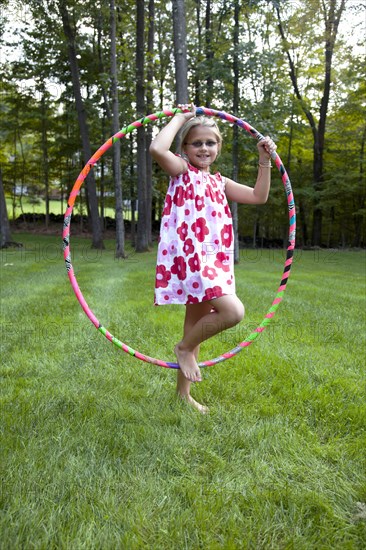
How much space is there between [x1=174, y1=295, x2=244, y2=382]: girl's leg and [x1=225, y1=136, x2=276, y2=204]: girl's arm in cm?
83

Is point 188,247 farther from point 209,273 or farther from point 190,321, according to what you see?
point 190,321

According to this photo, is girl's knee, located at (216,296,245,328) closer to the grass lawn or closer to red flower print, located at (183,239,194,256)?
red flower print, located at (183,239,194,256)

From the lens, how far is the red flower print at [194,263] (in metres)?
3.21

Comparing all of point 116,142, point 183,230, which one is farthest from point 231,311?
point 116,142

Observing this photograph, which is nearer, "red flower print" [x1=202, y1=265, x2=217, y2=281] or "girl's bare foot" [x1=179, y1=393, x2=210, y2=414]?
"red flower print" [x1=202, y1=265, x2=217, y2=281]

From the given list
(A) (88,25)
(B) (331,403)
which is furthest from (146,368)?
(A) (88,25)

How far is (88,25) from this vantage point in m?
21.7

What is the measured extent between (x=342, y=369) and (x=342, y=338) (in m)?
1.24

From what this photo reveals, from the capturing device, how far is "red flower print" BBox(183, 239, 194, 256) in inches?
128

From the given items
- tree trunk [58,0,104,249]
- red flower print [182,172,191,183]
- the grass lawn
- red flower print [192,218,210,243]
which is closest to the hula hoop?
red flower print [182,172,191,183]

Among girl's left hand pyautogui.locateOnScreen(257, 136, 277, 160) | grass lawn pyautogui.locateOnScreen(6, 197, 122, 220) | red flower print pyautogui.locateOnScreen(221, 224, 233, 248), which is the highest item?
grass lawn pyautogui.locateOnScreen(6, 197, 122, 220)

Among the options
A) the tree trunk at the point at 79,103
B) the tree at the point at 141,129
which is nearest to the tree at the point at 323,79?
the tree at the point at 141,129

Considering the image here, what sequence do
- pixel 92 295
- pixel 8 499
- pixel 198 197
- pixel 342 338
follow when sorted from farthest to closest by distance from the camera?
1. pixel 92 295
2. pixel 342 338
3. pixel 198 197
4. pixel 8 499

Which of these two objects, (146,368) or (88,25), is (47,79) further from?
(146,368)
